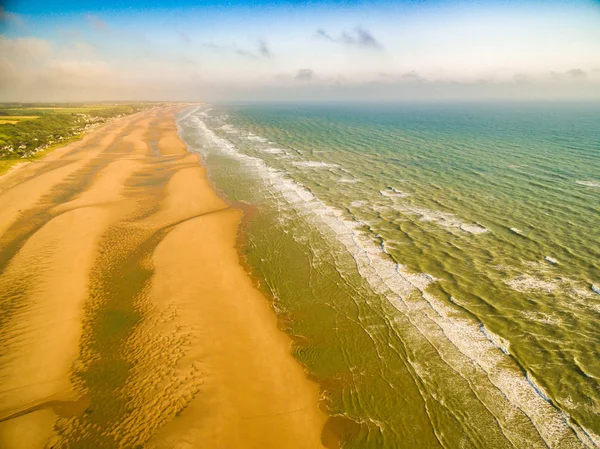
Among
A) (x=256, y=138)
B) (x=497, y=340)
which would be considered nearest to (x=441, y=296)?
(x=497, y=340)

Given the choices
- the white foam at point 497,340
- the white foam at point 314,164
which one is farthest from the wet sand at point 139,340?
the white foam at point 314,164

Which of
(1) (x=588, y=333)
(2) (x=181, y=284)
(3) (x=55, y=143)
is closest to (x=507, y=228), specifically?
(1) (x=588, y=333)

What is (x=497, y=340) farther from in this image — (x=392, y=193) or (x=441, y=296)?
(x=392, y=193)

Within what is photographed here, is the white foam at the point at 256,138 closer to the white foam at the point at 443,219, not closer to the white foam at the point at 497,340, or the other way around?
the white foam at the point at 443,219

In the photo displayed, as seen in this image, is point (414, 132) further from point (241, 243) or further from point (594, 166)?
point (241, 243)

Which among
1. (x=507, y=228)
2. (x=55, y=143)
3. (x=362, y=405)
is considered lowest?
(x=362, y=405)

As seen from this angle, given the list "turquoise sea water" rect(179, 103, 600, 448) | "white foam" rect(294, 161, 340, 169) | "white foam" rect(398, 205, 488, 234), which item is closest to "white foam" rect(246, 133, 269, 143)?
"white foam" rect(294, 161, 340, 169)

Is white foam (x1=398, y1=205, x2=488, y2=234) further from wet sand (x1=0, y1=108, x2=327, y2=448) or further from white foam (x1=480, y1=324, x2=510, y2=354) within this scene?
wet sand (x1=0, y1=108, x2=327, y2=448)
